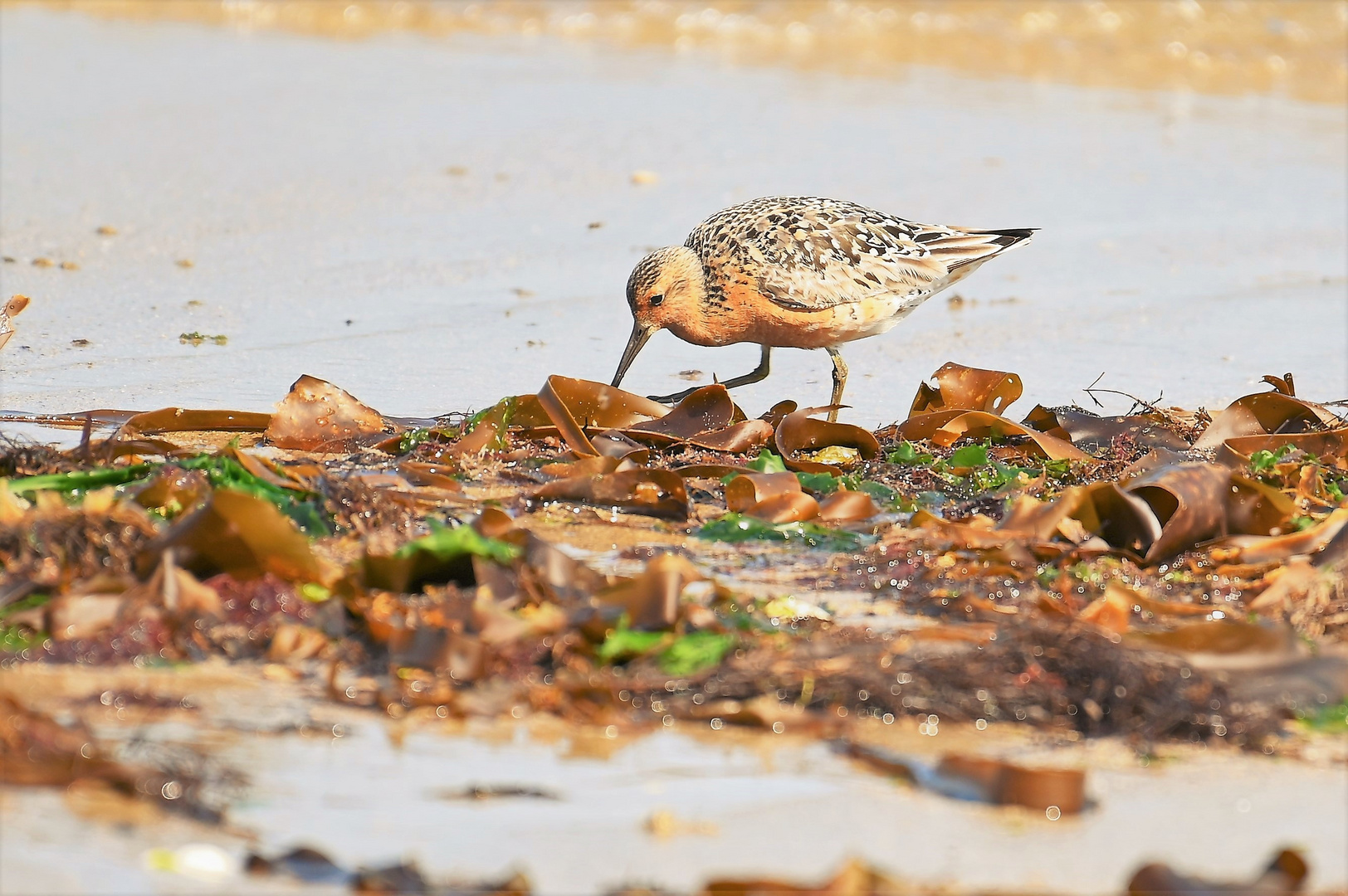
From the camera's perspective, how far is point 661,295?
5.21m

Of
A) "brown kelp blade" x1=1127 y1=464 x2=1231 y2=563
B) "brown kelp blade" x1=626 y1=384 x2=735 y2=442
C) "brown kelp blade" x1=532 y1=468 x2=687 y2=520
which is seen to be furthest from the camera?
"brown kelp blade" x1=626 y1=384 x2=735 y2=442

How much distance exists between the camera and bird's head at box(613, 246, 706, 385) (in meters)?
5.20

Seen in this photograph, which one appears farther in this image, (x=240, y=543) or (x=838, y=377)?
(x=838, y=377)

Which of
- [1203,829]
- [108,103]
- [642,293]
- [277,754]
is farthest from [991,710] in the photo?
[108,103]

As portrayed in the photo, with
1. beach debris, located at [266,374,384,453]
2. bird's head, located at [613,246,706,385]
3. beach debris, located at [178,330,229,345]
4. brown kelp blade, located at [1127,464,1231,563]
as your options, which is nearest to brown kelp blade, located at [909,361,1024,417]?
bird's head, located at [613,246,706,385]

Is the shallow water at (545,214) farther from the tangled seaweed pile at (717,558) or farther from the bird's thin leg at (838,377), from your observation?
the tangled seaweed pile at (717,558)

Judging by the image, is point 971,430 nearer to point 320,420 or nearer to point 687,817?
point 320,420

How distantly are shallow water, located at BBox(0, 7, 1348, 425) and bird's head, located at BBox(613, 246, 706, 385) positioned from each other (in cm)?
26

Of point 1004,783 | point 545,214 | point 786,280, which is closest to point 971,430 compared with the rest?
point 786,280

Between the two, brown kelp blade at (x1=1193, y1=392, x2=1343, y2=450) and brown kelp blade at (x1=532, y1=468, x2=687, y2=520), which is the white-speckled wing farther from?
brown kelp blade at (x1=532, y1=468, x2=687, y2=520)

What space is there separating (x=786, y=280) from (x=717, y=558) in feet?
7.04

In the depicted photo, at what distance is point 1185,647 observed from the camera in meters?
2.71

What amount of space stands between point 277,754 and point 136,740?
207 millimetres

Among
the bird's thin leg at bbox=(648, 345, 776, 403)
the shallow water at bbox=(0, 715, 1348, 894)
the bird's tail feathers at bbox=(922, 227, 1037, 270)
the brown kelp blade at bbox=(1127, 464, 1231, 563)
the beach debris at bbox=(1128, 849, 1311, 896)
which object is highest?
the bird's tail feathers at bbox=(922, 227, 1037, 270)
